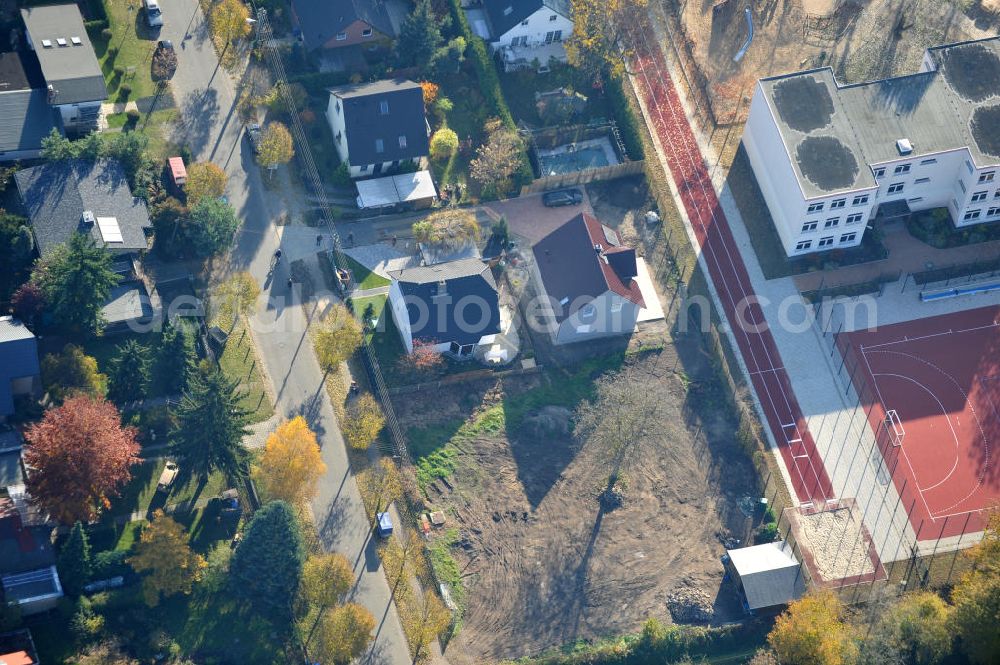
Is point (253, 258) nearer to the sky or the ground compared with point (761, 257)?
nearer to the ground

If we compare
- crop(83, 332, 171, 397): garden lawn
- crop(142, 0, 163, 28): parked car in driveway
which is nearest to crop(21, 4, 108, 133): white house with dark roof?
crop(142, 0, 163, 28): parked car in driveway

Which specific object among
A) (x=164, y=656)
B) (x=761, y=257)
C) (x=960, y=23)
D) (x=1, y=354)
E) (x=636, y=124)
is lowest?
(x=164, y=656)

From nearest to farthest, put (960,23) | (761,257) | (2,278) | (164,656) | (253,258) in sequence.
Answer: (164,656)
(2,278)
(253,258)
(761,257)
(960,23)

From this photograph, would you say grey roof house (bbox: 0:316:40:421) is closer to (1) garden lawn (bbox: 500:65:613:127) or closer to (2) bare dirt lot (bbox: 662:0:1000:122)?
(1) garden lawn (bbox: 500:65:613:127)

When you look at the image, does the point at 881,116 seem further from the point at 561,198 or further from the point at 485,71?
the point at 485,71

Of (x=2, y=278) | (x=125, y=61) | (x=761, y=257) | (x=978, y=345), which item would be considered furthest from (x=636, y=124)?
(x=2, y=278)

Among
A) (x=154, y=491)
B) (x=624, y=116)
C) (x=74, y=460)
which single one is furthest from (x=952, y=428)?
(x=74, y=460)

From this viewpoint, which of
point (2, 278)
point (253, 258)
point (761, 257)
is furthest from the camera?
point (761, 257)

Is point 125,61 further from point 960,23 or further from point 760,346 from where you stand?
point 960,23
